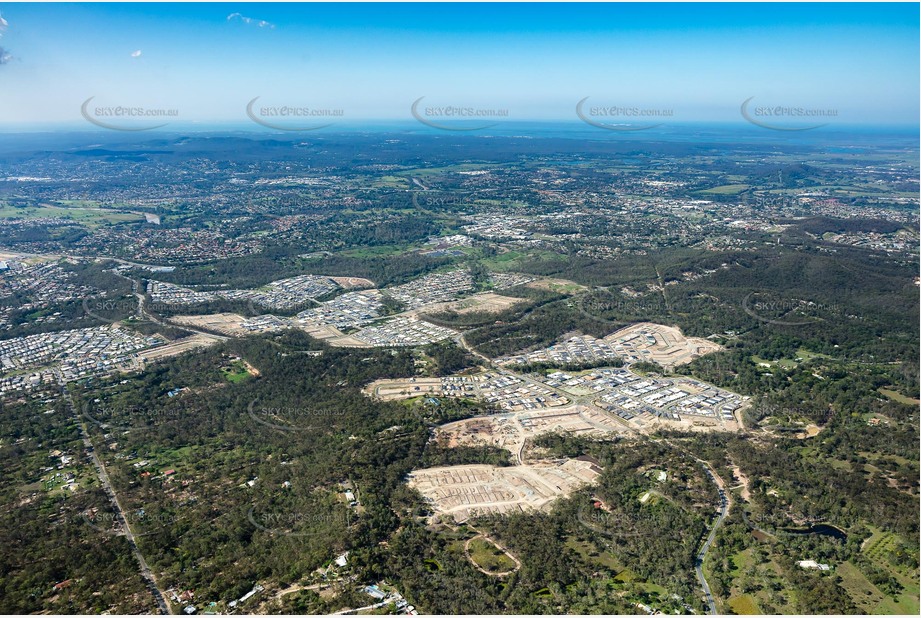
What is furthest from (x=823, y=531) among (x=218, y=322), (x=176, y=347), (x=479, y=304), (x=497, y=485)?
(x=218, y=322)

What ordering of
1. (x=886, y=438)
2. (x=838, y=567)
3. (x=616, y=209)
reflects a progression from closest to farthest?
(x=838, y=567)
(x=886, y=438)
(x=616, y=209)

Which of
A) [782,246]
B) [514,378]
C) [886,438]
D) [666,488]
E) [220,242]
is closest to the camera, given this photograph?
[666,488]

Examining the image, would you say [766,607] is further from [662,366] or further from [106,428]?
[106,428]

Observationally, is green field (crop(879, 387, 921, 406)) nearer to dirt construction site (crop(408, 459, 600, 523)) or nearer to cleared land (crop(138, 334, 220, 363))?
dirt construction site (crop(408, 459, 600, 523))

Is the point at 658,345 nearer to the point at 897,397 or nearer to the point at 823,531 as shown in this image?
the point at 897,397

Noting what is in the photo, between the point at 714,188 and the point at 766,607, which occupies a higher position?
the point at 714,188

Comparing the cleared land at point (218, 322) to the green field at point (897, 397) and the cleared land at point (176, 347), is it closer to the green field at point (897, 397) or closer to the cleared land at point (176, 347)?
the cleared land at point (176, 347)

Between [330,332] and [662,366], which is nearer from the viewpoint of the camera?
[662,366]

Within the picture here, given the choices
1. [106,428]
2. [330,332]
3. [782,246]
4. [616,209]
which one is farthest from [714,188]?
[106,428]
